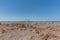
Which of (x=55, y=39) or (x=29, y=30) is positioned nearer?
(x=55, y=39)

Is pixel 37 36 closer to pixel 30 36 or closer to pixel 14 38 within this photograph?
pixel 30 36

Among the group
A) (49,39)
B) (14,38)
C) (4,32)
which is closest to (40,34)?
(49,39)

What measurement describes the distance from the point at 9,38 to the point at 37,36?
7.06ft

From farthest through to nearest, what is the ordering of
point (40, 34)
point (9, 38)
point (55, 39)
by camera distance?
point (9, 38) → point (40, 34) → point (55, 39)

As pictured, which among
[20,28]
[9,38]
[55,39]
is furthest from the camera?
[20,28]

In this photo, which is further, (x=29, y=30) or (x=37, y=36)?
(x=29, y=30)

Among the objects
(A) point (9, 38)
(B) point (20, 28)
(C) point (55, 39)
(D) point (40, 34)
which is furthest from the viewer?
(B) point (20, 28)

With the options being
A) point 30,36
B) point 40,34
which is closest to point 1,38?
point 30,36

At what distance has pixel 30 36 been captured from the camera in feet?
39.0

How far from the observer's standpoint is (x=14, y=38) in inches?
471

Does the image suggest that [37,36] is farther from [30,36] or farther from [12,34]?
[12,34]

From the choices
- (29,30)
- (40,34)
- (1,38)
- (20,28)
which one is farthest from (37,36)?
(1,38)

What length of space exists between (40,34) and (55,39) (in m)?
1.71

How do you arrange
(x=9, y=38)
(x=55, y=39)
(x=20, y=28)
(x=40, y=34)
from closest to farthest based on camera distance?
1. (x=55, y=39)
2. (x=40, y=34)
3. (x=9, y=38)
4. (x=20, y=28)
